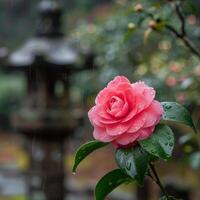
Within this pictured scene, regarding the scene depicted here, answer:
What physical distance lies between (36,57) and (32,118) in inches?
18.7

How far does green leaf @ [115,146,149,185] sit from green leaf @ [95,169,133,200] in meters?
0.12

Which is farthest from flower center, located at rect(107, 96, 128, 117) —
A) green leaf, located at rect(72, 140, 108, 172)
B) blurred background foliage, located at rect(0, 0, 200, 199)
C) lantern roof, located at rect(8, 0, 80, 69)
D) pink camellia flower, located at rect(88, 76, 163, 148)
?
lantern roof, located at rect(8, 0, 80, 69)

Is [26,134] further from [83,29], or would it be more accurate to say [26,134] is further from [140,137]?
[140,137]

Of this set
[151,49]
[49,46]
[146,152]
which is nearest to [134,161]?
[146,152]

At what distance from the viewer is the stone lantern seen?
4.40 meters

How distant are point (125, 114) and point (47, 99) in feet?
11.9

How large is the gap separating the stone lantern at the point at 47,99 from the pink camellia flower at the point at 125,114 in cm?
337

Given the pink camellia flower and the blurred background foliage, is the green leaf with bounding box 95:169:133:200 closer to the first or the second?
the pink camellia flower

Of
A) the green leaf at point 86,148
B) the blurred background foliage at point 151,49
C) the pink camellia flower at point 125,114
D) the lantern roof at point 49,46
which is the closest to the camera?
the pink camellia flower at point 125,114

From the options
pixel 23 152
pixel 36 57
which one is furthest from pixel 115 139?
pixel 23 152

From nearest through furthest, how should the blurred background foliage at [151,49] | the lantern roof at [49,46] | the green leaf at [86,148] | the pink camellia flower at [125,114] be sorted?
the pink camellia flower at [125,114]
the green leaf at [86,148]
the blurred background foliage at [151,49]
the lantern roof at [49,46]

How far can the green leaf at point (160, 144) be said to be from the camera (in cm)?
95

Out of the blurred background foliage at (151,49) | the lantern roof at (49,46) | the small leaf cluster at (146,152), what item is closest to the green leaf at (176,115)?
the small leaf cluster at (146,152)

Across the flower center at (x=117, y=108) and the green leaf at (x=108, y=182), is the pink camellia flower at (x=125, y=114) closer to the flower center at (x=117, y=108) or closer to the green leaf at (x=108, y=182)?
the flower center at (x=117, y=108)
